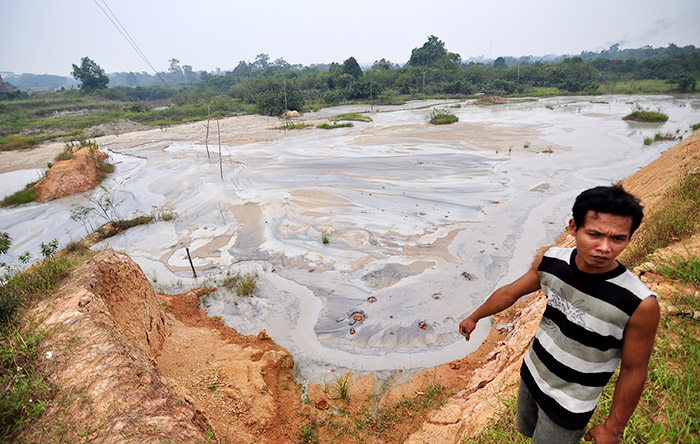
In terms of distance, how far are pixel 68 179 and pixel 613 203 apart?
1485 centimetres

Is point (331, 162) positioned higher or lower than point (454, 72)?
lower

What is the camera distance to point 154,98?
54594 mm

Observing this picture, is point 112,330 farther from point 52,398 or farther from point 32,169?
point 32,169

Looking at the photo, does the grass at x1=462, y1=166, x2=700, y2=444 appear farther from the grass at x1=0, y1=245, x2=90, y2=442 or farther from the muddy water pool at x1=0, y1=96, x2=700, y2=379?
the grass at x1=0, y1=245, x2=90, y2=442

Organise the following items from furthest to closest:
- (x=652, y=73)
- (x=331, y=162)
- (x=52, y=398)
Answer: (x=652, y=73) < (x=331, y=162) < (x=52, y=398)

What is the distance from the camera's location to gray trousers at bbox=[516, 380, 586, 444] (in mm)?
1366

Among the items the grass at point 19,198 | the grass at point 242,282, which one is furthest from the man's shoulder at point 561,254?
the grass at point 19,198

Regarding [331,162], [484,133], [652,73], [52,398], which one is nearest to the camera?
[52,398]

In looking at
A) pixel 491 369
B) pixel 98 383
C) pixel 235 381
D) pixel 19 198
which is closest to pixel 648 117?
pixel 491 369

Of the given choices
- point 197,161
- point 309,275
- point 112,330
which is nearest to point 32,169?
point 197,161

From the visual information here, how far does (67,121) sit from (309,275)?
34.4 metres

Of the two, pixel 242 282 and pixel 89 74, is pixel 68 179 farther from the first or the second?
pixel 89 74

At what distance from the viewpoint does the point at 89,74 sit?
1955 inches

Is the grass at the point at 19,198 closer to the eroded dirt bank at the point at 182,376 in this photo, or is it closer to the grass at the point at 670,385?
the eroded dirt bank at the point at 182,376
